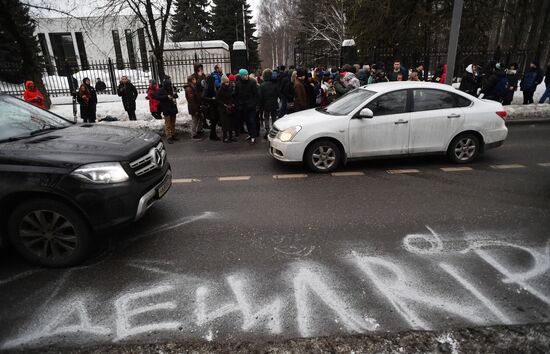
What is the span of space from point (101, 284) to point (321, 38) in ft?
135

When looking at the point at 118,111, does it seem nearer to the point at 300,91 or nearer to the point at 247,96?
the point at 247,96

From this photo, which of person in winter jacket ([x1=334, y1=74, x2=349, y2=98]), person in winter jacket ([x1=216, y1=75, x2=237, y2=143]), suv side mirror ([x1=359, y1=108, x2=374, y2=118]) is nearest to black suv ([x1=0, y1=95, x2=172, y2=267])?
suv side mirror ([x1=359, y1=108, x2=374, y2=118])

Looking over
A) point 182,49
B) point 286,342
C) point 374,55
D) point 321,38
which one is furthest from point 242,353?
point 321,38

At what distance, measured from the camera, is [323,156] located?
6.68 metres

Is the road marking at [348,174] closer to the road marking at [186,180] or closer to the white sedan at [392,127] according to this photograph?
the white sedan at [392,127]

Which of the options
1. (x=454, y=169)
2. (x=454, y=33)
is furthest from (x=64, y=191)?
(x=454, y=33)

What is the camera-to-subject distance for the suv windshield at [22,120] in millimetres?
3961

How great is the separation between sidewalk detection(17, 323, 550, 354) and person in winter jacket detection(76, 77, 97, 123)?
34.5 ft

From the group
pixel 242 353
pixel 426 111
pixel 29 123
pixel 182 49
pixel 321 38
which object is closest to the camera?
pixel 242 353

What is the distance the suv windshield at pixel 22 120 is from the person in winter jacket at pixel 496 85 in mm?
12418

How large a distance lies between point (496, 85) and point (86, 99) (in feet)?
44.8

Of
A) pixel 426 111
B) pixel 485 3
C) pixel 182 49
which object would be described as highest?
pixel 485 3

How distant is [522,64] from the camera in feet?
63.8

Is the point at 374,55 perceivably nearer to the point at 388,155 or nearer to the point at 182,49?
the point at 182,49
